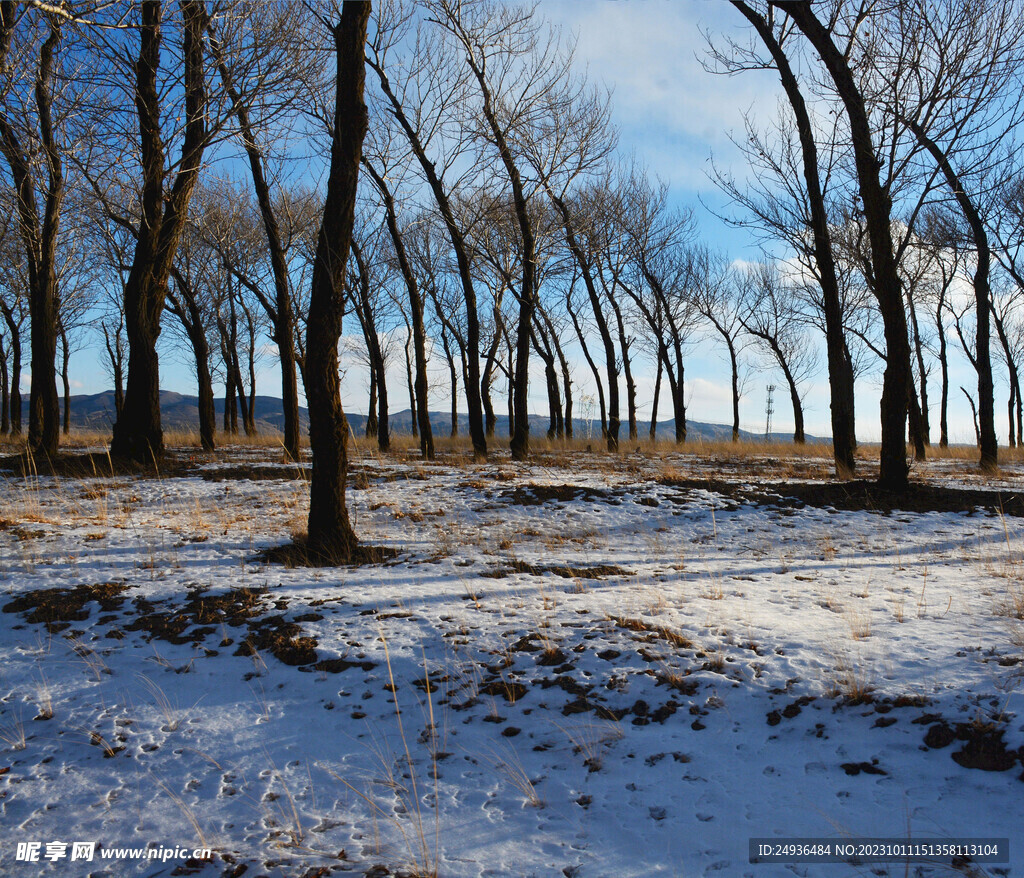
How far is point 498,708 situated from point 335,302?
421cm

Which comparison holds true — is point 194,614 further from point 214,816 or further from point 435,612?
point 214,816

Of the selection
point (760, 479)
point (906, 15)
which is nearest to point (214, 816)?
point (760, 479)

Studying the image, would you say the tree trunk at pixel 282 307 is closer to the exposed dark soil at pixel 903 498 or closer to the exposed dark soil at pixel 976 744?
the exposed dark soil at pixel 903 498

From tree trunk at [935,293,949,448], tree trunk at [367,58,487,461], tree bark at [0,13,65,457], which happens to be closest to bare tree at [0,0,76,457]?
tree bark at [0,13,65,457]

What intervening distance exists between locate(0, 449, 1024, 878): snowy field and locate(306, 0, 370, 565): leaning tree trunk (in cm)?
70

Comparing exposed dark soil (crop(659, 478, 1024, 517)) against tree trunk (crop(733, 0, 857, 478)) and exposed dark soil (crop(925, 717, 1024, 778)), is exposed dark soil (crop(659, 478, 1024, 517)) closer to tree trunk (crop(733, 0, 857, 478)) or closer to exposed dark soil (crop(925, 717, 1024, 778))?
tree trunk (crop(733, 0, 857, 478))

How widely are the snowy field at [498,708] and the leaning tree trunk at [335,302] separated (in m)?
0.70

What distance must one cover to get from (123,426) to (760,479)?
11.4 meters

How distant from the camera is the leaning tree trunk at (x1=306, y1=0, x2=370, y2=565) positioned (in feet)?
19.5

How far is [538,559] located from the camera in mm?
6098

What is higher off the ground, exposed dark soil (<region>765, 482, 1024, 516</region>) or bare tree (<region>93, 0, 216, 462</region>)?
bare tree (<region>93, 0, 216, 462</region>)

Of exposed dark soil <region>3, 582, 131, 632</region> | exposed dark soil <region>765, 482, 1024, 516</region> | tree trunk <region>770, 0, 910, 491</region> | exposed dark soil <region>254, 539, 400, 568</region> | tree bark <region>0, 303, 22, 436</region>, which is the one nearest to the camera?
exposed dark soil <region>3, 582, 131, 632</region>

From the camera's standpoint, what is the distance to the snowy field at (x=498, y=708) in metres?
2.39

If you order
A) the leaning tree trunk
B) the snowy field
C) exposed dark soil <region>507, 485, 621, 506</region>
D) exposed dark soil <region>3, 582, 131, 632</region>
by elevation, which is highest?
the leaning tree trunk
